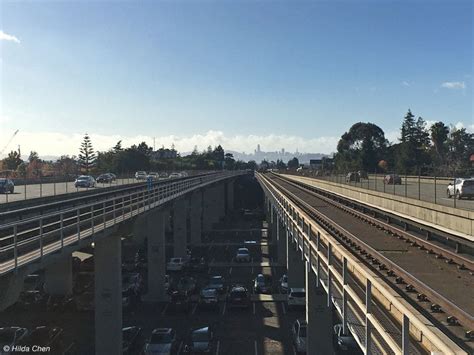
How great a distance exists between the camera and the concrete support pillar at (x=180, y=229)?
45.2m

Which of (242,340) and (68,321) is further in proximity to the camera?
(68,321)

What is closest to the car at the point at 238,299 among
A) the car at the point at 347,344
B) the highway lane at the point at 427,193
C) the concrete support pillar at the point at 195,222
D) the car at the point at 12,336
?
the car at the point at 347,344

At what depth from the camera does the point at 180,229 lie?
45.2 meters

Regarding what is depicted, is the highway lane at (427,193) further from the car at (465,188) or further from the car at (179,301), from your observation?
the car at (179,301)

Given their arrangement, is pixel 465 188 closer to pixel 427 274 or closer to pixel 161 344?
pixel 427 274

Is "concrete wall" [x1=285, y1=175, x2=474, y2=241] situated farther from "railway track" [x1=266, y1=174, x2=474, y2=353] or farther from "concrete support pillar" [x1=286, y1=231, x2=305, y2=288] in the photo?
"concrete support pillar" [x1=286, y1=231, x2=305, y2=288]

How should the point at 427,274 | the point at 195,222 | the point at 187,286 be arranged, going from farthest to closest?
1. the point at 195,222
2. the point at 187,286
3. the point at 427,274

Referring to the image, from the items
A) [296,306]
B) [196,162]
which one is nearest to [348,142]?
[196,162]

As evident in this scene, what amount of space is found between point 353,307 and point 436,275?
2740 mm

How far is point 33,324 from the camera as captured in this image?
2492cm

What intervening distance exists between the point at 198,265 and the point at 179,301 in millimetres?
11490

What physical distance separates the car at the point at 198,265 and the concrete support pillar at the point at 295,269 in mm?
12248

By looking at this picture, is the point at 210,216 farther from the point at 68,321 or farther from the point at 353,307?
the point at 353,307

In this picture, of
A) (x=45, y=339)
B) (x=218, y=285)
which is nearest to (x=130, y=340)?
(x=45, y=339)
